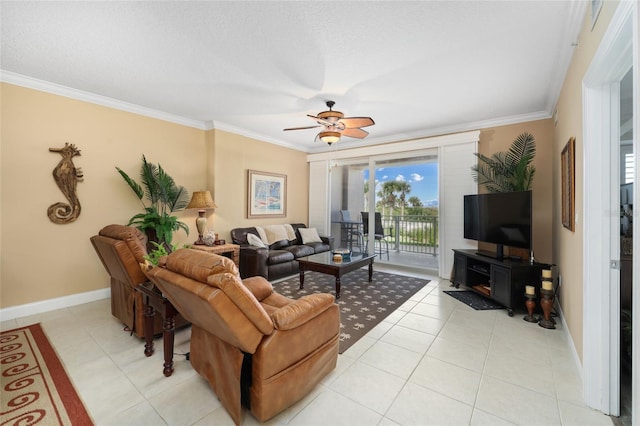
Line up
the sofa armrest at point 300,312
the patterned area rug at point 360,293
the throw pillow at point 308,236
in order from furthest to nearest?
1. the throw pillow at point 308,236
2. the patterned area rug at point 360,293
3. the sofa armrest at point 300,312

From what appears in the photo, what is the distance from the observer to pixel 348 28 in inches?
87.1

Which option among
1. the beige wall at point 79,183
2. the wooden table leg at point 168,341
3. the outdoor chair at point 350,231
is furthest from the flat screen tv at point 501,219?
the beige wall at point 79,183

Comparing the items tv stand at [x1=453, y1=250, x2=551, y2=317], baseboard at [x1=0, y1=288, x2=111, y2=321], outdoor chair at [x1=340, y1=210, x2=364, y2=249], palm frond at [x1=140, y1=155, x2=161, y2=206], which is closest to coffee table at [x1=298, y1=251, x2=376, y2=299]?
tv stand at [x1=453, y1=250, x2=551, y2=317]

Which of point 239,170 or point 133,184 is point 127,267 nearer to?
point 133,184

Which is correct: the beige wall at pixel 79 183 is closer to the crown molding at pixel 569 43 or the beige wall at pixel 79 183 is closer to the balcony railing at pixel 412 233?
the balcony railing at pixel 412 233

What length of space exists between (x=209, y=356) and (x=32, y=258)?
3053mm

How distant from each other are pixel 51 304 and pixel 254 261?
8.16ft

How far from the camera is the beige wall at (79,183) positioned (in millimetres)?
3049

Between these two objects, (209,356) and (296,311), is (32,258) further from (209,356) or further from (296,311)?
(296,311)

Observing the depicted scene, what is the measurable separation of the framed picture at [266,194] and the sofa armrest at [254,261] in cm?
115

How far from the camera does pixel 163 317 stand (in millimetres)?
1988

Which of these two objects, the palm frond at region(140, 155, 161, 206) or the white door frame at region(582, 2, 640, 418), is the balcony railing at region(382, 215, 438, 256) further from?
the palm frond at region(140, 155, 161, 206)

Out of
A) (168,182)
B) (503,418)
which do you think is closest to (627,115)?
(503,418)

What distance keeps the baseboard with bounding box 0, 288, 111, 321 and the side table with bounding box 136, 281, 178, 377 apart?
1986 mm
